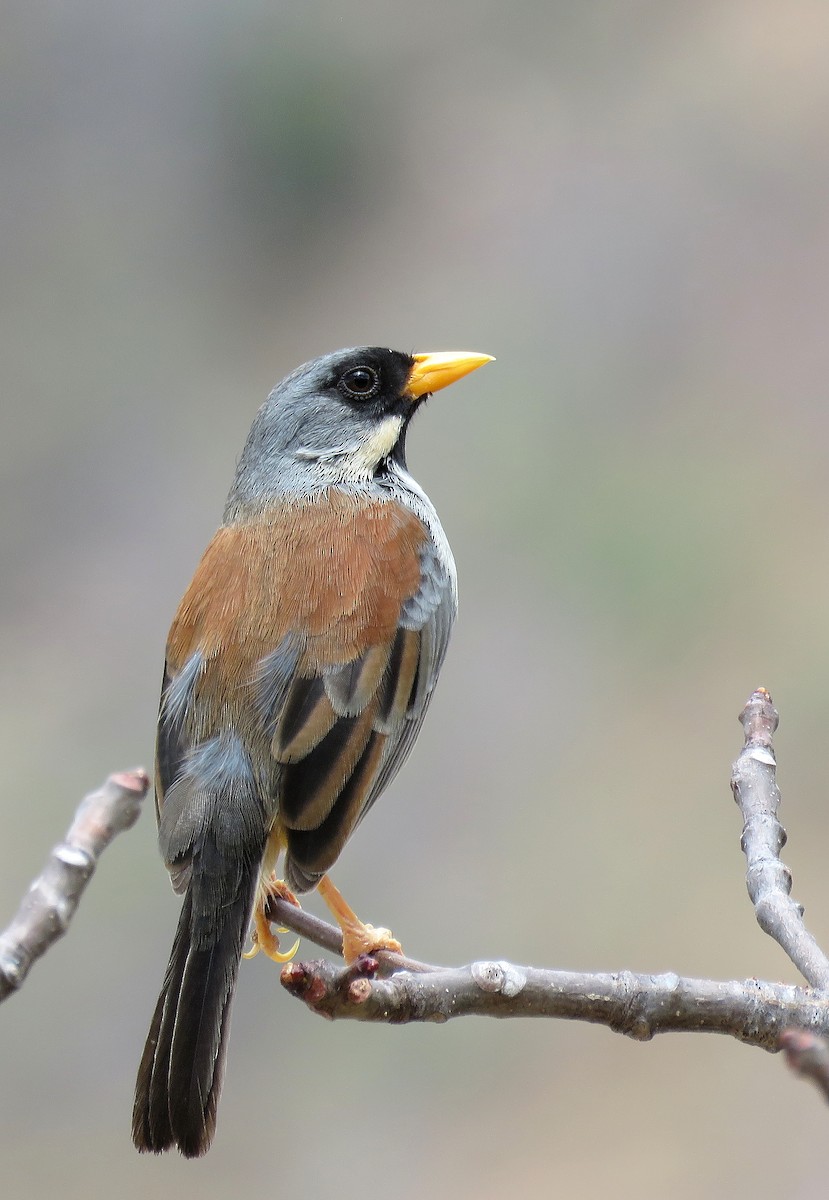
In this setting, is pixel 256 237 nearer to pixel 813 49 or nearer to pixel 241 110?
pixel 241 110

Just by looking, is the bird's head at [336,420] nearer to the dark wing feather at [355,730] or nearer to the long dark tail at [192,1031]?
the dark wing feather at [355,730]

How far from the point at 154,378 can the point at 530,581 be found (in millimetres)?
3833

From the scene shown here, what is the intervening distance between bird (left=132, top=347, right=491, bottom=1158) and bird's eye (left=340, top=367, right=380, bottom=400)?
0.46 feet

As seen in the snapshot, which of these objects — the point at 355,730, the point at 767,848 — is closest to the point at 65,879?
the point at 355,730

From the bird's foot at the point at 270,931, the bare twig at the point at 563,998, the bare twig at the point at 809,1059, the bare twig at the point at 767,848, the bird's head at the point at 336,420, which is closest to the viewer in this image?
the bare twig at the point at 809,1059

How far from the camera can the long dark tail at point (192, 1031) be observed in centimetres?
273

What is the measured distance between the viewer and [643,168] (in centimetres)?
1127

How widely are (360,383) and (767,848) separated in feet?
6.54

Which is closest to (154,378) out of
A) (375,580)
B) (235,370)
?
(235,370)

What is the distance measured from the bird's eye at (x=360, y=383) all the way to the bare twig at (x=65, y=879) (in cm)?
140

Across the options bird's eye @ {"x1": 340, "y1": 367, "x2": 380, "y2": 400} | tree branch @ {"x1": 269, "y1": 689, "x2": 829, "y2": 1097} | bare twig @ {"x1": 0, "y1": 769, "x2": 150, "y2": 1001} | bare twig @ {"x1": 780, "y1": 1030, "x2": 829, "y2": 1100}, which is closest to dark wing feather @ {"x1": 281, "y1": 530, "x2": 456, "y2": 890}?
bare twig @ {"x1": 0, "y1": 769, "x2": 150, "y2": 1001}

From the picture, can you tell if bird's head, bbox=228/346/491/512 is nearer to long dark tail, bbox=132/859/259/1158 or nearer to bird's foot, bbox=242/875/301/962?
bird's foot, bbox=242/875/301/962

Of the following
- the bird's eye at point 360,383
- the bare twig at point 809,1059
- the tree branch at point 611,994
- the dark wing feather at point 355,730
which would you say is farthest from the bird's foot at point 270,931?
the bare twig at point 809,1059

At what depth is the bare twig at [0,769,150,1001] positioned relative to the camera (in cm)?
263
